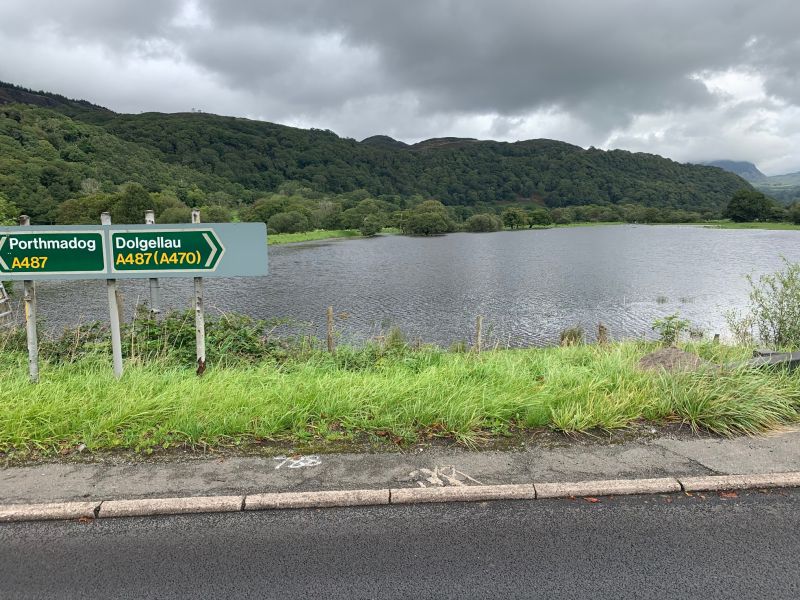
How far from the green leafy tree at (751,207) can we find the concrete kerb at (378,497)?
458ft

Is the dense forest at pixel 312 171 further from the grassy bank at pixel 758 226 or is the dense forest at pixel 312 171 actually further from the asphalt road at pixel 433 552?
the asphalt road at pixel 433 552

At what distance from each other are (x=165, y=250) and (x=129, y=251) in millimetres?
356

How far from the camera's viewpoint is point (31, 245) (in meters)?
5.08

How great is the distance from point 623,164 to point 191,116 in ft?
527

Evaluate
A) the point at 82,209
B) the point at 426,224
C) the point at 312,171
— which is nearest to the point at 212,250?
the point at 82,209

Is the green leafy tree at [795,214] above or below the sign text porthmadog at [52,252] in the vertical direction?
above

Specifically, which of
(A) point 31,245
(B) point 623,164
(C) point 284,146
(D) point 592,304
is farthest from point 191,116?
(A) point 31,245

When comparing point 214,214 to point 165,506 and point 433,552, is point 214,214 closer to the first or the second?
→ point 165,506

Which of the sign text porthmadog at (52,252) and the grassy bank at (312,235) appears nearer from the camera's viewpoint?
the sign text porthmadog at (52,252)

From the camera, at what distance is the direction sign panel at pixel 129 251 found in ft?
16.7

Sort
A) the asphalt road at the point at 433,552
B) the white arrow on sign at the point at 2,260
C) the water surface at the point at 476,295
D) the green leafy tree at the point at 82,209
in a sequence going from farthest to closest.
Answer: the green leafy tree at the point at 82,209 → the water surface at the point at 476,295 → the white arrow on sign at the point at 2,260 → the asphalt road at the point at 433,552

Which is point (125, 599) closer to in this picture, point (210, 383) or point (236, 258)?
point (210, 383)

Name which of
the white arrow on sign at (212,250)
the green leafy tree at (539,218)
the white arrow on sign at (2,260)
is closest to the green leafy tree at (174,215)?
the white arrow on sign at (2,260)

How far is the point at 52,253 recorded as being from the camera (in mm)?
5102
